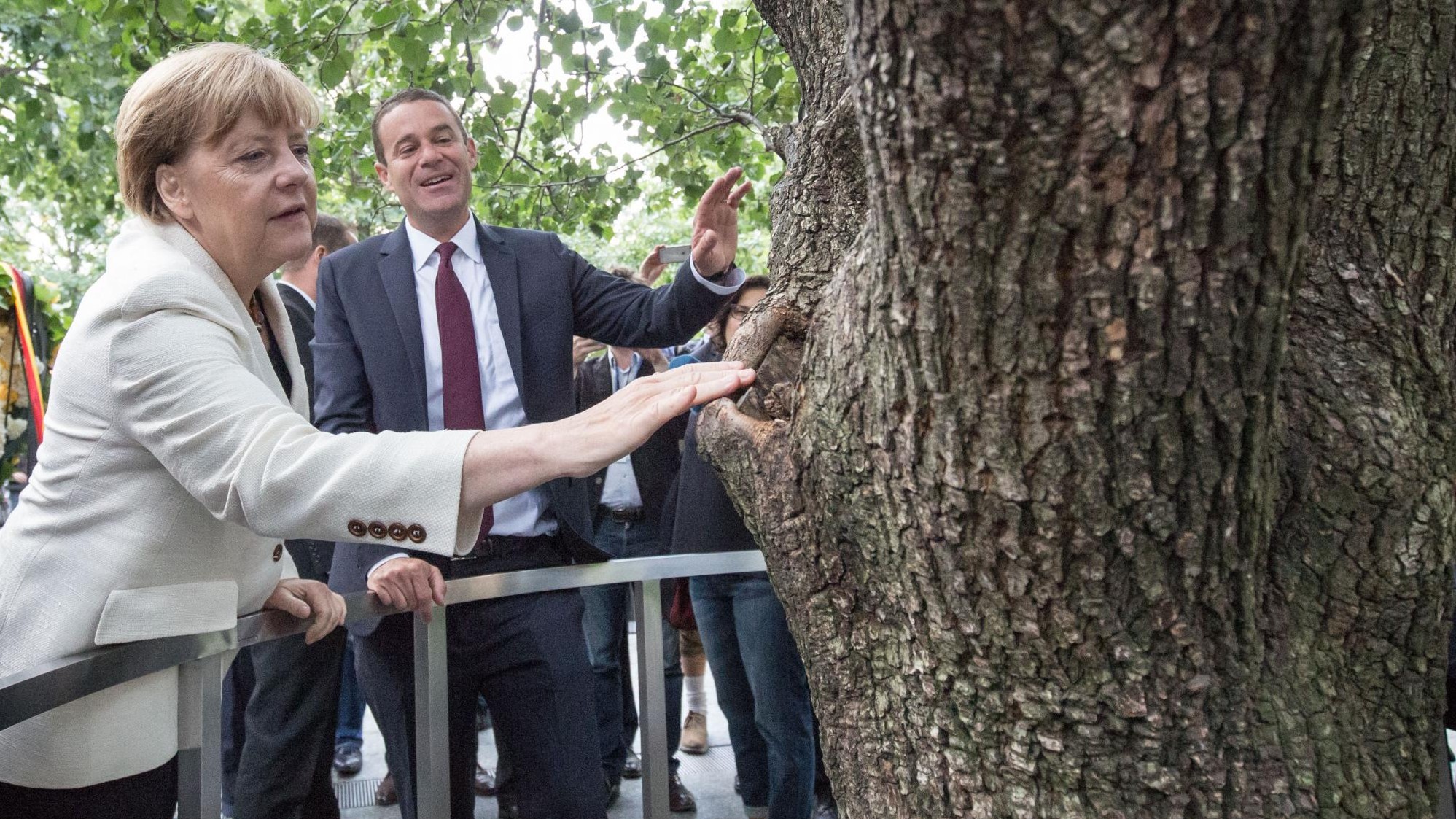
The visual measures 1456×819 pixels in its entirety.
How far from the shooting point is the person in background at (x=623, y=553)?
484cm

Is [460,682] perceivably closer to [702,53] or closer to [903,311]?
[903,311]

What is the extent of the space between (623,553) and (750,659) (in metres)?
1.61

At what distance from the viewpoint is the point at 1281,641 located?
5.49 ft

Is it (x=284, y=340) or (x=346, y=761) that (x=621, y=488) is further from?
(x=284, y=340)

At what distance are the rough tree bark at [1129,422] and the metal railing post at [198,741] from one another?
3.09 ft

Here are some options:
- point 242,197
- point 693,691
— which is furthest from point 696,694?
point 242,197

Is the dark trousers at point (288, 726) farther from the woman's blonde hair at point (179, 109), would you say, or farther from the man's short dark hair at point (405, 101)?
the woman's blonde hair at point (179, 109)

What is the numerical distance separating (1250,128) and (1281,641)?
0.82 meters

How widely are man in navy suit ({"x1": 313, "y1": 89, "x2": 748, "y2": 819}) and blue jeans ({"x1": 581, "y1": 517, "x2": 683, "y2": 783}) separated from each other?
1.69 metres

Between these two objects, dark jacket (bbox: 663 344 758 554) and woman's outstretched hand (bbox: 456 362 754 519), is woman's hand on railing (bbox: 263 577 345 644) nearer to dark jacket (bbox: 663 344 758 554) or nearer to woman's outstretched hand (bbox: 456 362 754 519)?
woman's outstretched hand (bbox: 456 362 754 519)

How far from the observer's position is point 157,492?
1.77 metres

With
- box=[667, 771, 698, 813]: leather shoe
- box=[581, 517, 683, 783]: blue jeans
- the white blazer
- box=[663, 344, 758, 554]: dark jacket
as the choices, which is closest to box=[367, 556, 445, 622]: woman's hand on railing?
the white blazer

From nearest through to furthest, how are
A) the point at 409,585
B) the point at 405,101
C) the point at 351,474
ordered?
1. the point at 351,474
2. the point at 409,585
3. the point at 405,101

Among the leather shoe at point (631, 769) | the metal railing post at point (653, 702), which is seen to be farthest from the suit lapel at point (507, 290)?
the leather shoe at point (631, 769)
